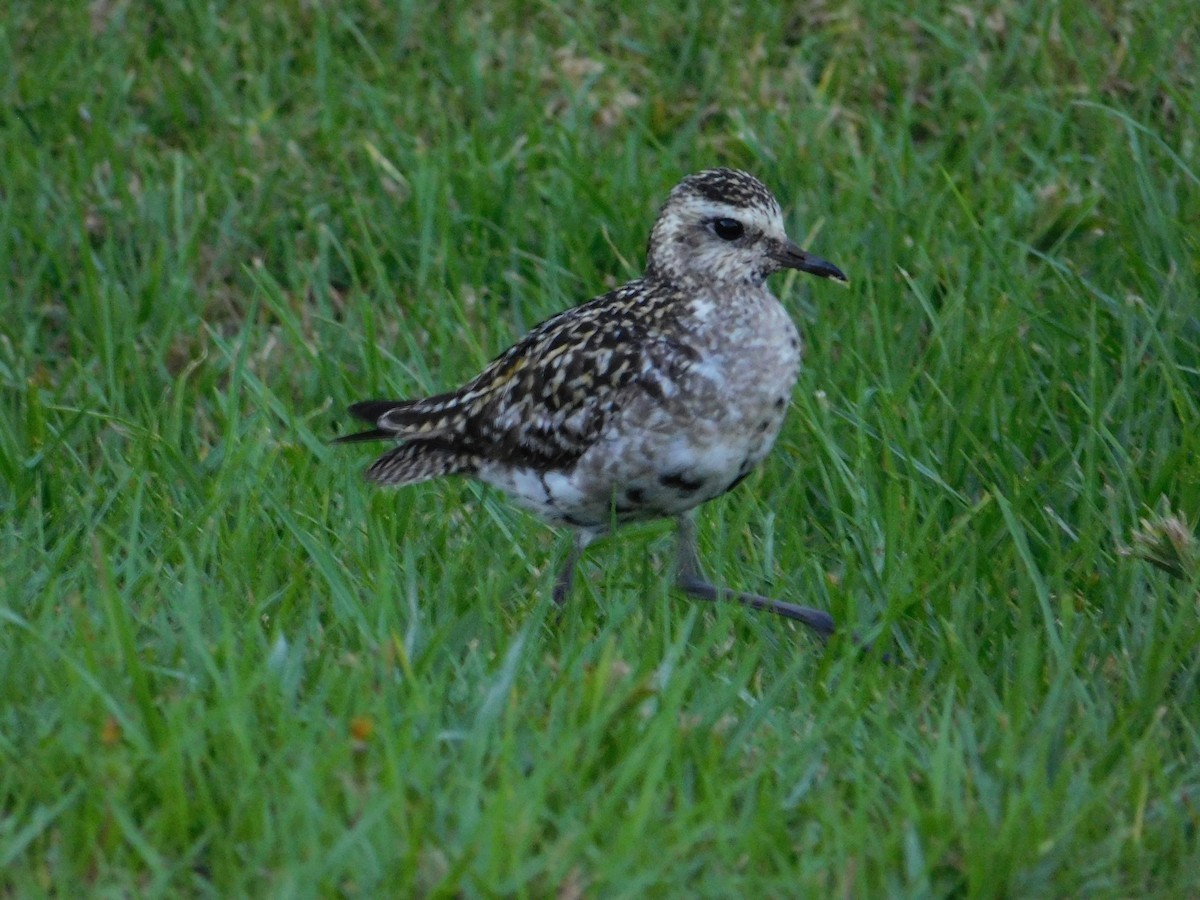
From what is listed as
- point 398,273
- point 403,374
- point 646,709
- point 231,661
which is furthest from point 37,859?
point 398,273

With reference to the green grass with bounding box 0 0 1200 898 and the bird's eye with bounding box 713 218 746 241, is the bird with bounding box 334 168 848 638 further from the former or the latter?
the green grass with bounding box 0 0 1200 898

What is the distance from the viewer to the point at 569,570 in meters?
5.54

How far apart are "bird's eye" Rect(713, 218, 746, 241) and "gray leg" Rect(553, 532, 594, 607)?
3.13ft

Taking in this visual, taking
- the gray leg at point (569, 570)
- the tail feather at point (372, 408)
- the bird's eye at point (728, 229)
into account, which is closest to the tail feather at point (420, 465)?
the tail feather at point (372, 408)

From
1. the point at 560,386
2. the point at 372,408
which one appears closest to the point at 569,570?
the point at 560,386

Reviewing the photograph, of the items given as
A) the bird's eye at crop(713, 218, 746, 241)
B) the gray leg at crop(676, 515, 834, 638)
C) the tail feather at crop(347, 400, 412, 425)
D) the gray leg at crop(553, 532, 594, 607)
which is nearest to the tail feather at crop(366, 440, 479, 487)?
the tail feather at crop(347, 400, 412, 425)

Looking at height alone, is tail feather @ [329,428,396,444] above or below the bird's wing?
below

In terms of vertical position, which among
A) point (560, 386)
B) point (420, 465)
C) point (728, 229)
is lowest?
point (420, 465)

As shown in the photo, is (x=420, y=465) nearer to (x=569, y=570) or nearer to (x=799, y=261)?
(x=569, y=570)

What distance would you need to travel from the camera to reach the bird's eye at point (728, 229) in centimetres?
560

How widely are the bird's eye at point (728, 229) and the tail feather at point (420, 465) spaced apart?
992mm

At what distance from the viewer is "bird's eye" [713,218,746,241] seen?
560cm

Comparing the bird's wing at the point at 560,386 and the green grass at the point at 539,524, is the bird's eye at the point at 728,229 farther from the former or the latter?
the green grass at the point at 539,524

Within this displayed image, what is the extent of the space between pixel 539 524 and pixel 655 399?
1067mm
